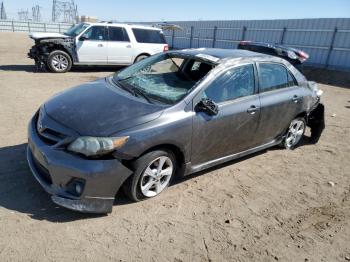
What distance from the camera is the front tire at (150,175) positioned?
11.3ft

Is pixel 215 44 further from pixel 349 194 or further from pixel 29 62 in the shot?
pixel 349 194

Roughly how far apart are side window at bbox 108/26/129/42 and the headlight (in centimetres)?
986

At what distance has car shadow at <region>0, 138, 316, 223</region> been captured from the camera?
132 inches

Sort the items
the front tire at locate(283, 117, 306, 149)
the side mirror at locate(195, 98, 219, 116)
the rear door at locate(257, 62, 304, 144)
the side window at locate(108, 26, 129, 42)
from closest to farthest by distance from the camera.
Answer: the side mirror at locate(195, 98, 219, 116)
the rear door at locate(257, 62, 304, 144)
the front tire at locate(283, 117, 306, 149)
the side window at locate(108, 26, 129, 42)

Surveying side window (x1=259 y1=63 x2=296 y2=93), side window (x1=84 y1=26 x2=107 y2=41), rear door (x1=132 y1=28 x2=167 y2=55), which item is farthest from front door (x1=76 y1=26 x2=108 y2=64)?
side window (x1=259 y1=63 x2=296 y2=93)

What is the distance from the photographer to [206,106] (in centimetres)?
384

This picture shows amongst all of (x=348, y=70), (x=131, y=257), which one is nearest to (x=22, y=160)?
(x=131, y=257)

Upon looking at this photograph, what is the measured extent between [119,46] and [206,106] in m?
9.43

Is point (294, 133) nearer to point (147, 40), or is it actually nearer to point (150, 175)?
point (150, 175)

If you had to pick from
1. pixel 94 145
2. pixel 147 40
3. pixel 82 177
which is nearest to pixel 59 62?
pixel 147 40

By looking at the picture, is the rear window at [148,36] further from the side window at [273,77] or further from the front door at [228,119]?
the front door at [228,119]

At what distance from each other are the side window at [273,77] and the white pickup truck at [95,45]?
838 centimetres

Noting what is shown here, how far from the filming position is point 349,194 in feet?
14.6

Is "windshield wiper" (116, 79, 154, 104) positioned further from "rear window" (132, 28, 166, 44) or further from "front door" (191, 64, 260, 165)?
"rear window" (132, 28, 166, 44)
